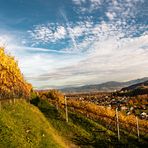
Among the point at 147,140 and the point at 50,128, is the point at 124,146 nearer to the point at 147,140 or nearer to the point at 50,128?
the point at 147,140

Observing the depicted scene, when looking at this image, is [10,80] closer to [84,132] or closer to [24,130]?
[84,132]

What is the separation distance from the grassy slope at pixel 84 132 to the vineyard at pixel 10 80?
6.17 meters

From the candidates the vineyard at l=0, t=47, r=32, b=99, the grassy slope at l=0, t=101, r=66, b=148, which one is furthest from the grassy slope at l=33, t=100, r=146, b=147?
the vineyard at l=0, t=47, r=32, b=99

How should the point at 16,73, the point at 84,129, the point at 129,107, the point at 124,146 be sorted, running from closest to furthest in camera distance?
the point at 124,146 < the point at 84,129 < the point at 16,73 < the point at 129,107

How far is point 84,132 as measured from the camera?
2060 inches

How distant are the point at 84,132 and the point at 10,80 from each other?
53.7 feet

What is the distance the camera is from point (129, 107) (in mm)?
86438

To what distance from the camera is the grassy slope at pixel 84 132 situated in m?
49.8

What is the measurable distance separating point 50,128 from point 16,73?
15.6 m

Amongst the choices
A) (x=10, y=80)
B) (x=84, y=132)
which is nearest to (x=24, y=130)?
(x=84, y=132)

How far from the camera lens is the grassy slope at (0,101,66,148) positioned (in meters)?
40.2

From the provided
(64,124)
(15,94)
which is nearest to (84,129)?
(64,124)

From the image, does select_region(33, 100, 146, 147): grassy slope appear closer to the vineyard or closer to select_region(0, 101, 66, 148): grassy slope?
select_region(0, 101, 66, 148): grassy slope

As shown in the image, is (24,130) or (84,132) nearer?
(24,130)
